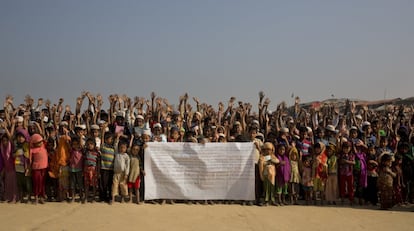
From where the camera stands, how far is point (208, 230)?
604 cm

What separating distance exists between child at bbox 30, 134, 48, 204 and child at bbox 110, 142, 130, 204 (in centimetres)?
148

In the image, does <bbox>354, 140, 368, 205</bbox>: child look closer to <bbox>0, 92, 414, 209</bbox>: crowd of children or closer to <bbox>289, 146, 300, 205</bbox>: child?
<bbox>0, 92, 414, 209</bbox>: crowd of children

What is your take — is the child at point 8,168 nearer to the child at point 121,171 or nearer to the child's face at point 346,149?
the child at point 121,171

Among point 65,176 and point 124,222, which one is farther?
point 65,176

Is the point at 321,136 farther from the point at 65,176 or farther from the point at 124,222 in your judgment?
the point at 65,176

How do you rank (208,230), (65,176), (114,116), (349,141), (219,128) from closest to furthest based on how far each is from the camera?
(208,230) < (65,176) < (349,141) < (219,128) < (114,116)

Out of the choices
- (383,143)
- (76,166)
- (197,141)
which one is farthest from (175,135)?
(383,143)

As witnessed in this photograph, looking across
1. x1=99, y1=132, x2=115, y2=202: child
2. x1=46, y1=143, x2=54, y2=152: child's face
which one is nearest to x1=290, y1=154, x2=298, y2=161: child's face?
x1=99, y1=132, x2=115, y2=202: child

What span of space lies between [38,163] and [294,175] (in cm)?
530

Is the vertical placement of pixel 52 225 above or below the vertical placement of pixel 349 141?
below

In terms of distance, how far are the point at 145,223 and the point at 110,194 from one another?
1.85 metres

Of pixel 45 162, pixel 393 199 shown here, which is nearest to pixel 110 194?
pixel 45 162

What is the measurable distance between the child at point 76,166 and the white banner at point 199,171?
135 centimetres

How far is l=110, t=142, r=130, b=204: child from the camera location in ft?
25.6
